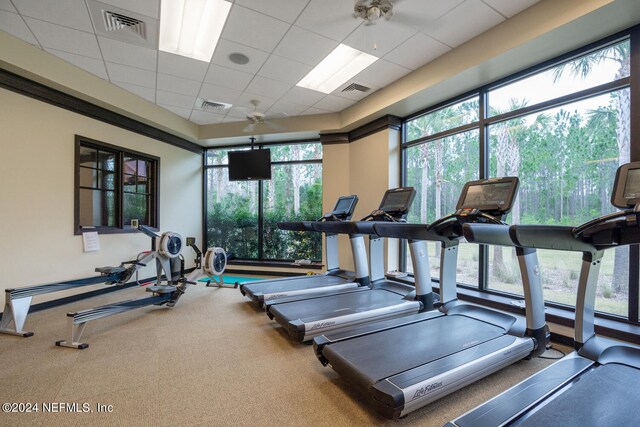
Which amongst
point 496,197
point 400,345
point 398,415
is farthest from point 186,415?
point 496,197

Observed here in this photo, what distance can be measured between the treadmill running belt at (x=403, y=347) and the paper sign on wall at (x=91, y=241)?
4.13 meters

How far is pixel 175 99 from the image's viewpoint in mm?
4965

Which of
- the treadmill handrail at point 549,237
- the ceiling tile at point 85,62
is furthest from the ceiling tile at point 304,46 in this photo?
the treadmill handrail at point 549,237

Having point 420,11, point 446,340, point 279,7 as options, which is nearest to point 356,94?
point 420,11

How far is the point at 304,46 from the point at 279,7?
686mm

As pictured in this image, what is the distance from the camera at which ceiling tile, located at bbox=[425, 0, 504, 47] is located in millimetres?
2842

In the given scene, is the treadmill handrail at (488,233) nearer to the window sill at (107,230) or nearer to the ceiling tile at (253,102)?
the ceiling tile at (253,102)

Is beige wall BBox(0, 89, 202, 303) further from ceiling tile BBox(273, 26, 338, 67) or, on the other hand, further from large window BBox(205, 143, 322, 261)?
ceiling tile BBox(273, 26, 338, 67)

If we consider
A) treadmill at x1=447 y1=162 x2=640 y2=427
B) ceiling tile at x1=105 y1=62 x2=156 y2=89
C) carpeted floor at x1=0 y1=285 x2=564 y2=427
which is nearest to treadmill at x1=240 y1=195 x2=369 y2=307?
carpeted floor at x1=0 y1=285 x2=564 y2=427

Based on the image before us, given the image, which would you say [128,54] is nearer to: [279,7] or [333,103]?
[279,7]

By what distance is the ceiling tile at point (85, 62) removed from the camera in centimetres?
361

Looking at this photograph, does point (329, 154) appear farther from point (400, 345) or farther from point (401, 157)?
point (400, 345)

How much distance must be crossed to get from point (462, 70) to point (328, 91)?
2014mm

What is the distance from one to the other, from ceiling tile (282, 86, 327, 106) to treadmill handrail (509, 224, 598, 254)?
3.75m
